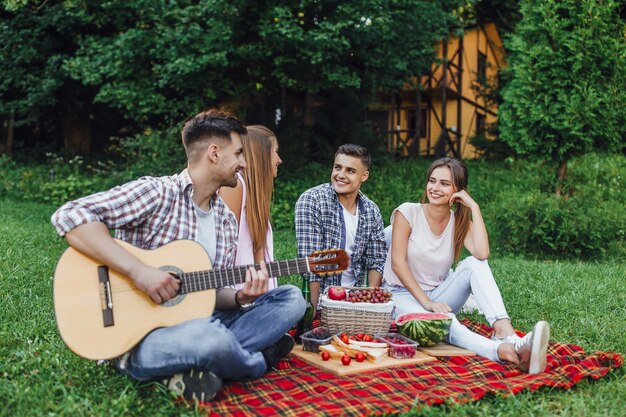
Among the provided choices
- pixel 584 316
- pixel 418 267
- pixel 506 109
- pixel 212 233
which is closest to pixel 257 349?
pixel 212 233

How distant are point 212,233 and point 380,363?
1.35 meters

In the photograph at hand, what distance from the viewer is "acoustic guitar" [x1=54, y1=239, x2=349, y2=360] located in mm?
3094

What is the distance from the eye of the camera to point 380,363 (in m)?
3.92

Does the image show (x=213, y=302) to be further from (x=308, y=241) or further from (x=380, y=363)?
(x=308, y=241)

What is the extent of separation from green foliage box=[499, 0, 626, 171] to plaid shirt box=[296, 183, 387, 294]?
5.23 metres

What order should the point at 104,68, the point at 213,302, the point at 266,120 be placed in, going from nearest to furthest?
the point at 213,302, the point at 104,68, the point at 266,120

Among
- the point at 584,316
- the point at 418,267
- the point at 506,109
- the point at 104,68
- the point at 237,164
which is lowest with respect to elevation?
the point at 584,316

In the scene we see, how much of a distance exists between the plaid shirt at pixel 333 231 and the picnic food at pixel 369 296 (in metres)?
0.61

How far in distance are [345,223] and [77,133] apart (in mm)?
13858

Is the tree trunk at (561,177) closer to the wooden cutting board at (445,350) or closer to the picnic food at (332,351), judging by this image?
the wooden cutting board at (445,350)

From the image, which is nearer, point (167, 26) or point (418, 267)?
point (418, 267)

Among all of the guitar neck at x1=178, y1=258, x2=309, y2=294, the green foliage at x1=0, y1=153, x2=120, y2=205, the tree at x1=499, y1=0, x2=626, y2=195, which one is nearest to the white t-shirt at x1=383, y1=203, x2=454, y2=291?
the guitar neck at x1=178, y1=258, x2=309, y2=294

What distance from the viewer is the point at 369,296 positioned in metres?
4.26

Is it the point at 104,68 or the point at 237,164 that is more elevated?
the point at 104,68
